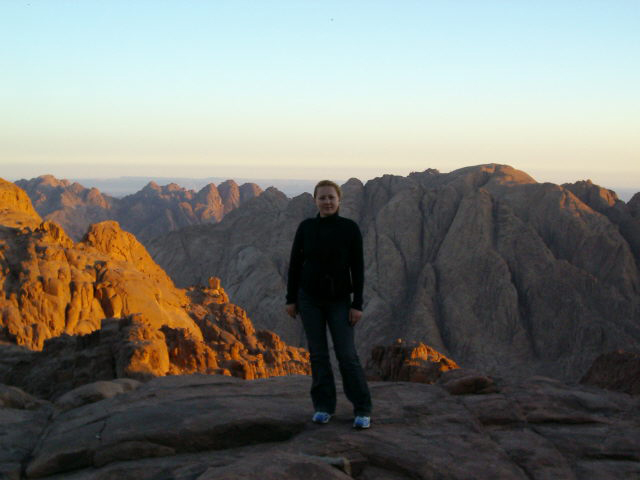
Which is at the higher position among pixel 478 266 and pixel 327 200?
pixel 327 200

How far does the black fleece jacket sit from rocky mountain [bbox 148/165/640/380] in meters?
52.6

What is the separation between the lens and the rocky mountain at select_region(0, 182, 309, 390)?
1858cm

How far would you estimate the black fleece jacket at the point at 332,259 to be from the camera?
22.8 feet

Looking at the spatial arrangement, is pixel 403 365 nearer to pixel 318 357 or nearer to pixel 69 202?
pixel 318 357

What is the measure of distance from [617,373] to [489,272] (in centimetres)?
→ 4818

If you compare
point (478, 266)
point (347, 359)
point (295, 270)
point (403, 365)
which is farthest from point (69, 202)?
point (347, 359)

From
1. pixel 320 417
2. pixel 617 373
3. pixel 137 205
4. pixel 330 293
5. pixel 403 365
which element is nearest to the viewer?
pixel 320 417

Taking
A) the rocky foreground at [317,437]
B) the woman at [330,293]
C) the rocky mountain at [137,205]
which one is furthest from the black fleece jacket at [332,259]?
the rocky mountain at [137,205]

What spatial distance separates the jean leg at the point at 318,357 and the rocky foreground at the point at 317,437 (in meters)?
0.22

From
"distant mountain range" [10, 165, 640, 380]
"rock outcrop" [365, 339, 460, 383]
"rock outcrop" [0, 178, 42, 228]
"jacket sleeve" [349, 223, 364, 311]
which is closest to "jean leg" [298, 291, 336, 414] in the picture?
"jacket sleeve" [349, 223, 364, 311]

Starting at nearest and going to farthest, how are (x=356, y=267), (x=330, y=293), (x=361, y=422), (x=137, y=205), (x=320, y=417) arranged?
(x=361, y=422) → (x=320, y=417) → (x=330, y=293) → (x=356, y=267) → (x=137, y=205)

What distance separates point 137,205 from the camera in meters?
154

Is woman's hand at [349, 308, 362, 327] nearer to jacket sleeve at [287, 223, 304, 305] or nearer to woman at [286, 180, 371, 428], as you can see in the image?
woman at [286, 180, 371, 428]

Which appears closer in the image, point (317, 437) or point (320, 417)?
point (317, 437)
